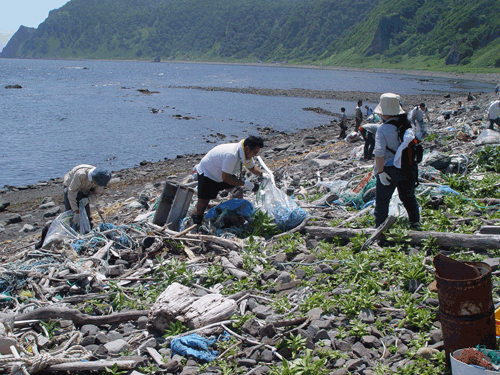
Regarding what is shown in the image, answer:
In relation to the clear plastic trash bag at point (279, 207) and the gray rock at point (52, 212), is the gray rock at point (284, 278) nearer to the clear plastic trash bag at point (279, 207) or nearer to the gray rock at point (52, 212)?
the clear plastic trash bag at point (279, 207)

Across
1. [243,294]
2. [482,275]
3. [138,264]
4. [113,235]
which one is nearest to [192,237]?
[138,264]

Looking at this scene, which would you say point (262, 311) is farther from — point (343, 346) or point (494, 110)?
point (494, 110)

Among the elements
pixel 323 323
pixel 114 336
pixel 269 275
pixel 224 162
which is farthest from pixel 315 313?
pixel 224 162

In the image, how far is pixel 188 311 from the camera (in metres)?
4.37

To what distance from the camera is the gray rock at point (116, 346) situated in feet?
13.3

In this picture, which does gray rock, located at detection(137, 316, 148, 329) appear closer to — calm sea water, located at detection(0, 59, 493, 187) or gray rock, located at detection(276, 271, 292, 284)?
gray rock, located at detection(276, 271, 292, 284)

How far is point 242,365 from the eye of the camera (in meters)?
3.77

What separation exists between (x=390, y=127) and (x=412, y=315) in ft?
8.23

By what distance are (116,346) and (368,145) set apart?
30.3 feet

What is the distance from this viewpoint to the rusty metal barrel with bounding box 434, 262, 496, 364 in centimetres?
315

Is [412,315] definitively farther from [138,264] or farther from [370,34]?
[370,34]

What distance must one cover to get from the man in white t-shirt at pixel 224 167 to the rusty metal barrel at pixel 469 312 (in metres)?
3.72

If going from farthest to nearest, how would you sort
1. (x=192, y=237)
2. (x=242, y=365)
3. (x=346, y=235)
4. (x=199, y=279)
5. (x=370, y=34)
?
1. (x=370, y=34)
2. (x=192, y=237)
3. (x=346, y=235)
4. (x=199, y=279)
5. (x=242, y=365)

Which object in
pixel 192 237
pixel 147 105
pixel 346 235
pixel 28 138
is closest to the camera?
pixel 346 235
